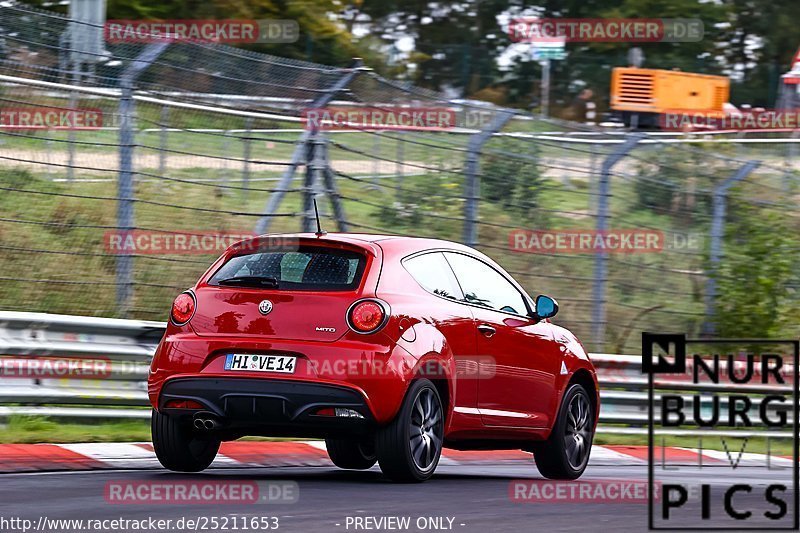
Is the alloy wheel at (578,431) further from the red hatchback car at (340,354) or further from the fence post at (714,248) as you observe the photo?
the fence post at (714,248)

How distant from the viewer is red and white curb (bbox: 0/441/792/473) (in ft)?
30.5

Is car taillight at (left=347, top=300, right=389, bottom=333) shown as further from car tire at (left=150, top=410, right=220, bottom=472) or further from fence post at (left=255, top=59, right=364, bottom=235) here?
fence post at (left=255, top=59, right=364, bottom=235)

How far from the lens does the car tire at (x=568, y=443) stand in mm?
9938

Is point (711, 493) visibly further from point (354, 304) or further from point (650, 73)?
Answer: point (650, 73)

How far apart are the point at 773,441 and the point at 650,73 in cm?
2046

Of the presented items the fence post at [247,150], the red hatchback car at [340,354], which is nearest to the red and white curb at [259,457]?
the red hatchback car at [340,354]

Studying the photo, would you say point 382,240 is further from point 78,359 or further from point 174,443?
point 78,359

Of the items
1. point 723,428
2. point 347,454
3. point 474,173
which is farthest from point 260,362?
point 723,428

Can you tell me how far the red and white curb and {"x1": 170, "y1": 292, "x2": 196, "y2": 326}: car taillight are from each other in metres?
1.12

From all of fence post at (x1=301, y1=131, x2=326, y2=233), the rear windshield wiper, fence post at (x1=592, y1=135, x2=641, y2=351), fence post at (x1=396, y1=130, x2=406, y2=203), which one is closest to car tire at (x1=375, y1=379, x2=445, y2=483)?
the rear windshield wiper

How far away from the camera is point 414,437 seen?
8492mm

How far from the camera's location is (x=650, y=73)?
33906 mm

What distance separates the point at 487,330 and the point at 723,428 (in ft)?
18.9

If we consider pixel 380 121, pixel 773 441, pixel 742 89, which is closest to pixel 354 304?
pixel 380 121
